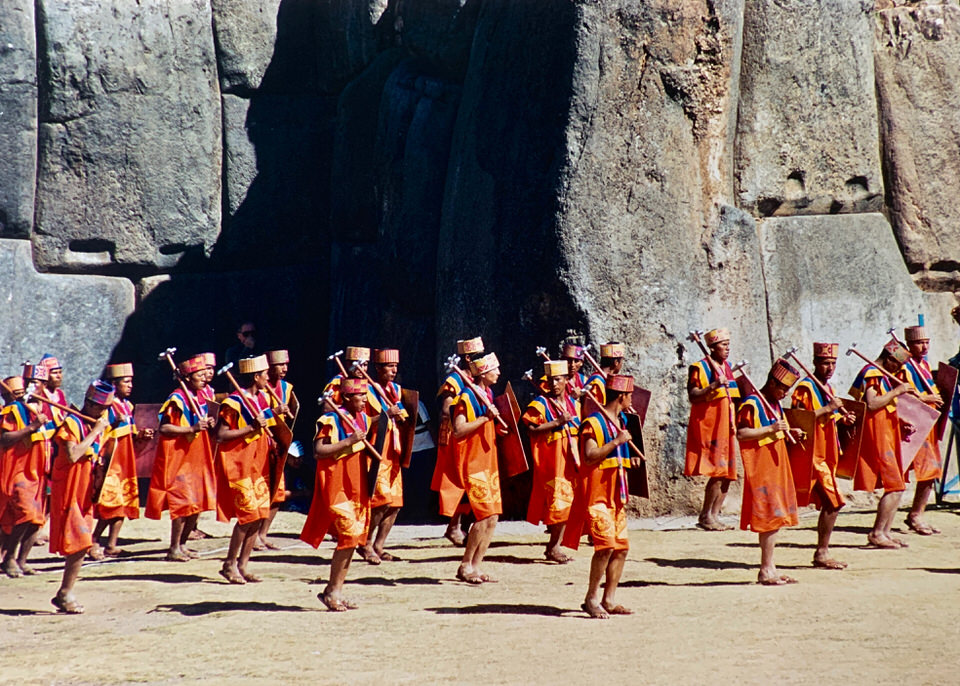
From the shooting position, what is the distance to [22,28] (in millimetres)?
14961

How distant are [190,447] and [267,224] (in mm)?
6075

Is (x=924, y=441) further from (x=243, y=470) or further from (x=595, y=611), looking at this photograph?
(x=243, y=470)

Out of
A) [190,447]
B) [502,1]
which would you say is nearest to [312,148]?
[502,1]

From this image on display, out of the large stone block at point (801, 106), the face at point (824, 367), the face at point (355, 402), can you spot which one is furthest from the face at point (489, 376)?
the large stone block at point (801, 106)

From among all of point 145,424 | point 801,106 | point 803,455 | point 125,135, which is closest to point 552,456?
point 803,455

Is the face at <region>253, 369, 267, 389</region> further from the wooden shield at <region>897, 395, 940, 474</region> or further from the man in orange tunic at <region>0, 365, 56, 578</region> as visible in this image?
the wooden shield at <region>897, 395, 940, 474</region>

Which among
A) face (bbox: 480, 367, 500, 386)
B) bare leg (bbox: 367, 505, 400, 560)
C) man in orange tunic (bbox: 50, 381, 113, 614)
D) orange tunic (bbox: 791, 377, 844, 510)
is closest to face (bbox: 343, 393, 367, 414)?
face (bbox: 480, 367, 500, 386)

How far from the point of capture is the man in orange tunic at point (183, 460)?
10.8 metres

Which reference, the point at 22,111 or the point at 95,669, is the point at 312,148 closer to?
the point at 22,111

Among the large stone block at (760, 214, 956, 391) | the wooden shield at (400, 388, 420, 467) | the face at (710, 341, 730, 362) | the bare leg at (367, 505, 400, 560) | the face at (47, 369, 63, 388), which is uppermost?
the large stone block at (760, 214, 956, 391)

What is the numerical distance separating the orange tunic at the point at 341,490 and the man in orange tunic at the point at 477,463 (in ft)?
3.70

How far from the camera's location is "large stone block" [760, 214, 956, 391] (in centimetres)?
1357

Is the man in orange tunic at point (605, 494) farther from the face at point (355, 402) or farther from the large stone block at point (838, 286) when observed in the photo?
the large stone block at point (838, 286)

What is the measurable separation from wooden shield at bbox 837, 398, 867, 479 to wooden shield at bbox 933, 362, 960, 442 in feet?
3.62
